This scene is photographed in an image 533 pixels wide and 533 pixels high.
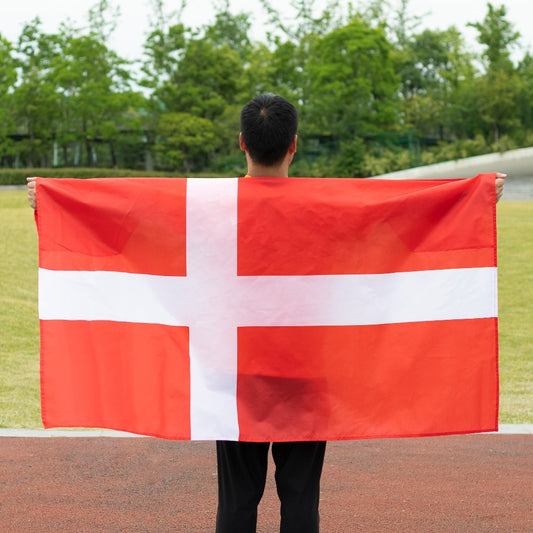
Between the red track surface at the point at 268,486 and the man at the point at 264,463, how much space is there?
124 centimetres

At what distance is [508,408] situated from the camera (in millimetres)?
6992

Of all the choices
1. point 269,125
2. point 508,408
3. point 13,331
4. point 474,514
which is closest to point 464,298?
point 269,125

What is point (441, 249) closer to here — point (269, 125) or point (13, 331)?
point (269, 125)

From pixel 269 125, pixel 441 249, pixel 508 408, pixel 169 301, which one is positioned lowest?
pixel 508 408

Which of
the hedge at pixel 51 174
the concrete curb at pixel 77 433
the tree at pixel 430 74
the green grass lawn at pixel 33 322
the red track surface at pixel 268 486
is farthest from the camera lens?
the tree at pixel 430 74

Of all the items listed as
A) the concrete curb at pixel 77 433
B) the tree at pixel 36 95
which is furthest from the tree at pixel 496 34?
the concrete curb at pixel 77 433

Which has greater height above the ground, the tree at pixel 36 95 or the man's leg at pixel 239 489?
the tree at pixel 36 95

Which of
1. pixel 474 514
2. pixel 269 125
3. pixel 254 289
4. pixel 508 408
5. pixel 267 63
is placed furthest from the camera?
pixel 267 63

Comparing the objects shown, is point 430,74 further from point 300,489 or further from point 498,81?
point 300,489

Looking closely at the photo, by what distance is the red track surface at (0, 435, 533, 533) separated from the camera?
4066 millimetres

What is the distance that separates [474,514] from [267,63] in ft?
150

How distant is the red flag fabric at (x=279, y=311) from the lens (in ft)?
9.49

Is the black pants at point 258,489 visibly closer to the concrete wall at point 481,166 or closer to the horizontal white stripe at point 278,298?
the horizontal white stripe at point 278,298

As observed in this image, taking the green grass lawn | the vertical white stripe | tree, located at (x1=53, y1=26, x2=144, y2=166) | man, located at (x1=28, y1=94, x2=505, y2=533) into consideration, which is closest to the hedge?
Result: tree, located at (x1=53, y1=26, x2=144, y2=166)
